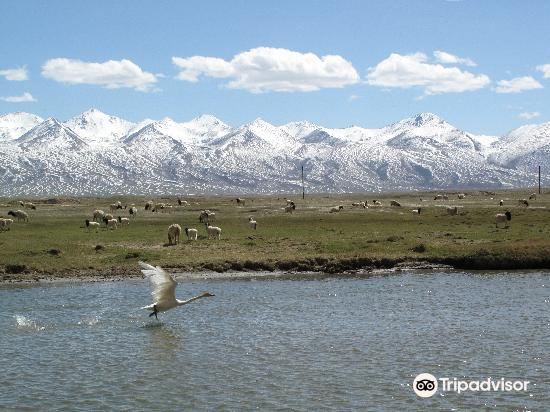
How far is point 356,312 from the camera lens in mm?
27938

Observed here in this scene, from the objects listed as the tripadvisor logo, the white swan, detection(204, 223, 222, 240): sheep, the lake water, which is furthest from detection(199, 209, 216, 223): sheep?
the tripadvisor logo

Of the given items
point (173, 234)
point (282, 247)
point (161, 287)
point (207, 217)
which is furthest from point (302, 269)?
point (207, 217)

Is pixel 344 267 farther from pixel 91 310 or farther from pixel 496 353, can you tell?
pixel 496 353

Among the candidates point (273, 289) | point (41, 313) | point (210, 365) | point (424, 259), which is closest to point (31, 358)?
point (210, 365)

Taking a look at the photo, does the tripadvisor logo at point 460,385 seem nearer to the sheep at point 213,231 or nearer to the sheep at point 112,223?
the sheep at point 213,231

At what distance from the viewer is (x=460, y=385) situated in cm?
1802

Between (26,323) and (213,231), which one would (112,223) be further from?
(26,323)

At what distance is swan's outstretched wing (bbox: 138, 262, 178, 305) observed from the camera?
2302 cm

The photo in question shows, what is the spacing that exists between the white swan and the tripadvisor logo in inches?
344

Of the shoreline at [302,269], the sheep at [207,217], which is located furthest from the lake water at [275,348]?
the sheep at [207,217]

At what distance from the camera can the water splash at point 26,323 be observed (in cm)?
2517

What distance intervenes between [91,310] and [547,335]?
1664 cm

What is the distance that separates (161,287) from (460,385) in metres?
10.1

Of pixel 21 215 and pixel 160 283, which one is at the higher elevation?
pixel 21 215
